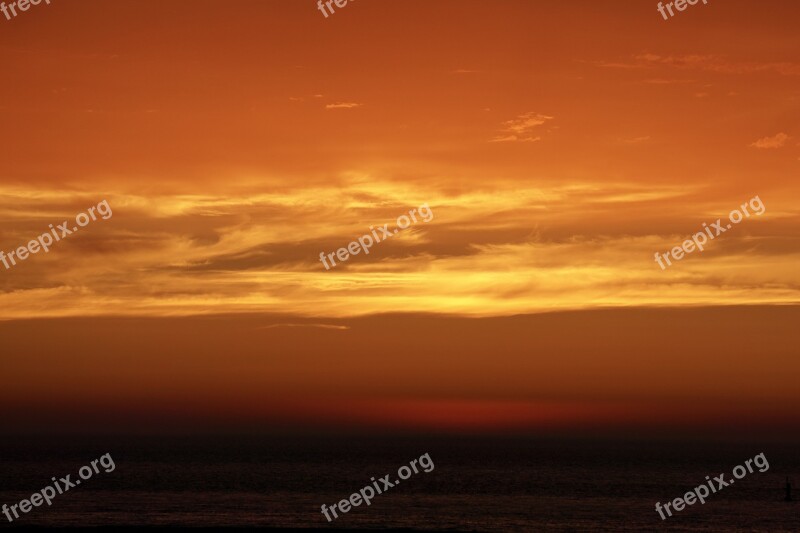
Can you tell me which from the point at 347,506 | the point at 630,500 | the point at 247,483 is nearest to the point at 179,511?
the point at 347,506

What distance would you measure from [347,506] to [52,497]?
103ft

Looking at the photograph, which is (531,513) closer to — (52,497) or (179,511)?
(179,511)

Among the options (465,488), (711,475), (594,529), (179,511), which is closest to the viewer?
(594,529)

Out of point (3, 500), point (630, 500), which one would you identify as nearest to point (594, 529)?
point (630, 500)

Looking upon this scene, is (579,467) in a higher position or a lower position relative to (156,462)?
lower

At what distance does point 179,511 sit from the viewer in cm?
8856

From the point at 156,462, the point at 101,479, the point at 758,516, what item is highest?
the point at 156,462

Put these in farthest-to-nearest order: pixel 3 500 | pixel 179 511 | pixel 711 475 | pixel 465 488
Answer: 1. pixel 711 475
2. pixel 465 488
3. pixel 3 500
4. pixel 179 511

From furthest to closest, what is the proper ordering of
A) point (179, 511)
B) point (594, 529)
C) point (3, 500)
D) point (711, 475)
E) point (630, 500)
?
point (711, 475) → point (630, 500) → point (3, 500) → point (179, 511) → point (594, 529)

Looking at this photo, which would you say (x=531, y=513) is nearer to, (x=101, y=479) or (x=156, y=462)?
(x=101, y=479)

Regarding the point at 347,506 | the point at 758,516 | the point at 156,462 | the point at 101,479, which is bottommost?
the point at 758,516

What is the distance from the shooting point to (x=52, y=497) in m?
99.7

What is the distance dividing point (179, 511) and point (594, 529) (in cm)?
3641

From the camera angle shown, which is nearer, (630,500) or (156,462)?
(630,500)
